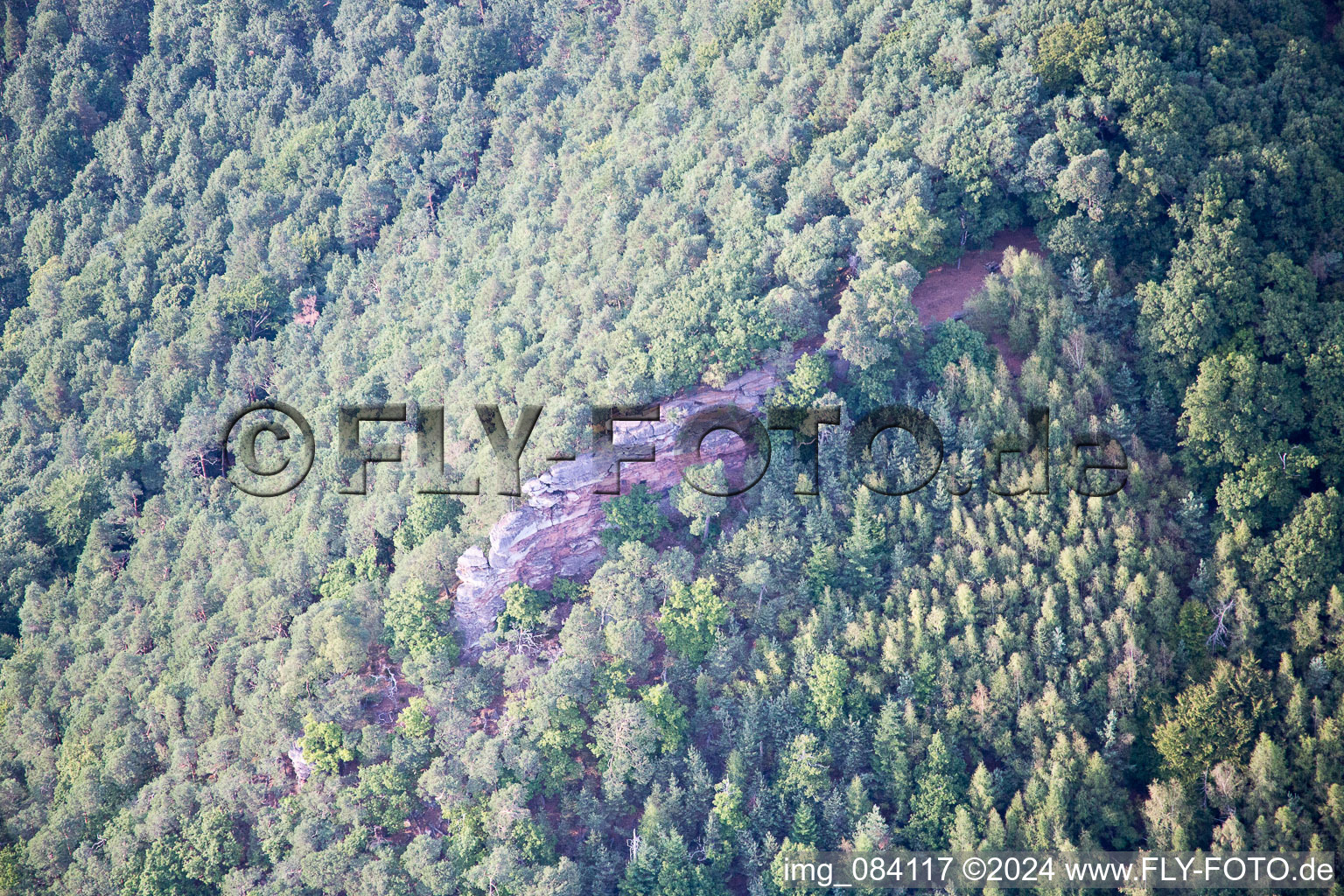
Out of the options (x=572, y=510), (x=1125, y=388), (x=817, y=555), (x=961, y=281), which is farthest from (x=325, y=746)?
(x=1125, y=388)

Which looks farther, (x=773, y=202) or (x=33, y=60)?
(x=33, y=60)

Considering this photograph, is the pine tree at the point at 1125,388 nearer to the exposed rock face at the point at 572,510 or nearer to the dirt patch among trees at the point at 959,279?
the dirt patch among trees at the point at 959,279

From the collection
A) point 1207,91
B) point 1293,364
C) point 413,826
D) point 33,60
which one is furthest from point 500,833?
point 33,60

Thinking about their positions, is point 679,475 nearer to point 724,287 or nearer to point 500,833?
point 724,287

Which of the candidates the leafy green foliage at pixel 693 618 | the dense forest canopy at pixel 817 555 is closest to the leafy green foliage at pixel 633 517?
the dense forest canopy at pixel 817 555

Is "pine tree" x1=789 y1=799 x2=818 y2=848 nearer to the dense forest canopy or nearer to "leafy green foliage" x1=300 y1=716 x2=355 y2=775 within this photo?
the dense forest canopy

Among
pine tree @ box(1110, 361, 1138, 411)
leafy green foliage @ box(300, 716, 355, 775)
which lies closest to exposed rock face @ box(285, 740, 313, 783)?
leafy green foliage @ box(300, 716, 355, 775)
